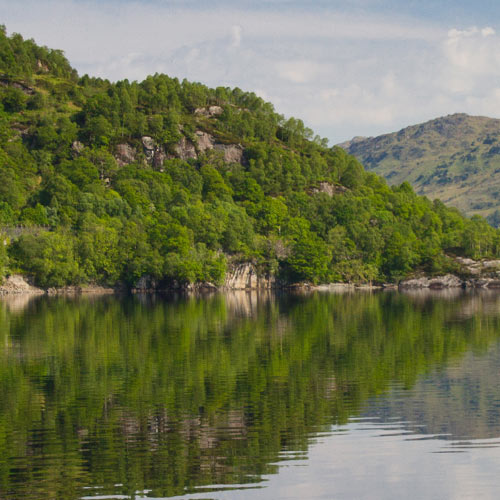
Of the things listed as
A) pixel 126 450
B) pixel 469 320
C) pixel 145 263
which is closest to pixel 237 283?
pixel 145 263

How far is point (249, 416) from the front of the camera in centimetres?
3023

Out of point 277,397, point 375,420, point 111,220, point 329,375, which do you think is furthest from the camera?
point 111,220

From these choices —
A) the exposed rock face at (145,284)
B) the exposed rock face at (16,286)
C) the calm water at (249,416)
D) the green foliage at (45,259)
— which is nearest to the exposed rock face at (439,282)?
the exposed rock face at (145,284)

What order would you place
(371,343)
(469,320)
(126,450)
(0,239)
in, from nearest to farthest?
(126,450) → (371,343) → (469,320) → (0,239)

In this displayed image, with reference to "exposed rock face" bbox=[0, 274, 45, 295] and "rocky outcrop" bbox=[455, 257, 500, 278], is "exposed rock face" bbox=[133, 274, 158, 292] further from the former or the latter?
"rocky outcrop" bbox=[455, 257, 500, 278]

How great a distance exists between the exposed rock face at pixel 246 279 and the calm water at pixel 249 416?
375ft

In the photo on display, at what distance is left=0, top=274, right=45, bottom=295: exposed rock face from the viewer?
14862 cm

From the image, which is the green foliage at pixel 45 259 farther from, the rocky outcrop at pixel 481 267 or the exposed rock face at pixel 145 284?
the rocky outcrop at pixel 481 267

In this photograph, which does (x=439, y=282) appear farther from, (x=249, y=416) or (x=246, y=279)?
(x=249, y=416)

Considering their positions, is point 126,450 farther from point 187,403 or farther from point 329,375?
point 329,375

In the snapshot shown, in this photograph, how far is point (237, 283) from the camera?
581 ft

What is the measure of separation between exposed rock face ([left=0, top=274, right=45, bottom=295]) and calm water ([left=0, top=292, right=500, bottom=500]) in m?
92.0

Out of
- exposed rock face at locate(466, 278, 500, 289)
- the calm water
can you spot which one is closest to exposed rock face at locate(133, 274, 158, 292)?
exposed rock face at locate(466, 278, 500, 289)

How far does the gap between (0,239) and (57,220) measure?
23011 millimetres
